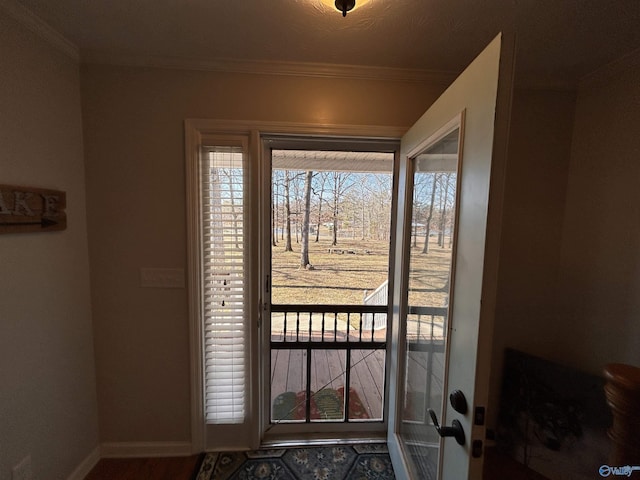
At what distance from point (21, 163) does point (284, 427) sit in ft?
6.46

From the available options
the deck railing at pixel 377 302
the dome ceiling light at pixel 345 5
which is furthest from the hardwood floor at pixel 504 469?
the dome ceiling light at pixel 345 5

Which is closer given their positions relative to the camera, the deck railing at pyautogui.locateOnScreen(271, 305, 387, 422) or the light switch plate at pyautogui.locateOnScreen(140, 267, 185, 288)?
the light switch plate at pyautogui.locateOnScreen(140, 267, 185, 288)

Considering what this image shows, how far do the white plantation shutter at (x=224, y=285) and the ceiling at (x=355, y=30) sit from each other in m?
0.52

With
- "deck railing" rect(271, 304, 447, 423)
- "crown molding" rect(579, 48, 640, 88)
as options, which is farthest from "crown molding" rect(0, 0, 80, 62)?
"crown molding" rect(579, 48, 640, 88)

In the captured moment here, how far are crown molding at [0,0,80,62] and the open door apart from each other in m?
1.72

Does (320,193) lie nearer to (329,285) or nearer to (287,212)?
(287,212)

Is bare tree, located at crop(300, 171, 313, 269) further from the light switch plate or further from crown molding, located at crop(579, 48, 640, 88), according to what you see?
crown molding, located at crop(579, 48, 640, 88)

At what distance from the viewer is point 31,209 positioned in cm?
110

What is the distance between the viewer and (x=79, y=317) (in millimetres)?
1371

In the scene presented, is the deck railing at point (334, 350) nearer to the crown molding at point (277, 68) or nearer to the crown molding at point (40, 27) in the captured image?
the crown molding at point (277, 68)

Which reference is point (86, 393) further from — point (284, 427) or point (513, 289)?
point (513, 289)

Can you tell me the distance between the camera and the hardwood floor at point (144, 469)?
1402 mm

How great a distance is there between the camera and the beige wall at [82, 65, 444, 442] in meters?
1.37

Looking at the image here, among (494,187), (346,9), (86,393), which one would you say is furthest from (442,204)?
(86,393)
